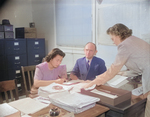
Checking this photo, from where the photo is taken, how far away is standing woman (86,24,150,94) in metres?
0.86

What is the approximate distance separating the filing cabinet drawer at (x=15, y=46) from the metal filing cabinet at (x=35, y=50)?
0.02 metres

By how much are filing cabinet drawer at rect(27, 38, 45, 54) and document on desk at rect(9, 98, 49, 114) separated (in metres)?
0.24

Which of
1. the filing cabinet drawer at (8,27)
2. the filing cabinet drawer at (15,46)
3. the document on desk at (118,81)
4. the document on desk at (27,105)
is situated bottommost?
the document on desk at (27,105)

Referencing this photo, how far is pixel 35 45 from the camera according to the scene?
61 cm

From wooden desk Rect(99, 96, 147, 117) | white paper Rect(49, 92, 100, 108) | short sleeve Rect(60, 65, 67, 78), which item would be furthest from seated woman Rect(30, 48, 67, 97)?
wooden desk Rect(99, 96, 147, 117)

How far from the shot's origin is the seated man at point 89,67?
1126mm

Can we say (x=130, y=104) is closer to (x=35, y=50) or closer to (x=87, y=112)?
(x=87, y=112)

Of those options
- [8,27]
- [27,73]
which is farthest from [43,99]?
[8,27]

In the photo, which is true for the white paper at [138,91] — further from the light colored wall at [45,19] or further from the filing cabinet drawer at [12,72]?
the filing cabinet drawer at [12,72]

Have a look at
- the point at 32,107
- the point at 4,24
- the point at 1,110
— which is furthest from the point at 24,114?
the point at 4,24

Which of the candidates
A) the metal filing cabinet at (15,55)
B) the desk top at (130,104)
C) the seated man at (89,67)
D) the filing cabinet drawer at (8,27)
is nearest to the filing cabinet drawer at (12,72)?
the metal filing cabinet at (15,55)

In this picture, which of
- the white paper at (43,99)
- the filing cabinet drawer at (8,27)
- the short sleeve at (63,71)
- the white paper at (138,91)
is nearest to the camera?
the filing cabinet drawer at (8,27)

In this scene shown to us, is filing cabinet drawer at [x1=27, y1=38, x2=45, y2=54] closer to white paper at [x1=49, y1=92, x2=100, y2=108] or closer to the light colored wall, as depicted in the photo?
the light colored wall

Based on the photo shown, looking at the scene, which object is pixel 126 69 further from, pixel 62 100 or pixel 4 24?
pixel 4 24
